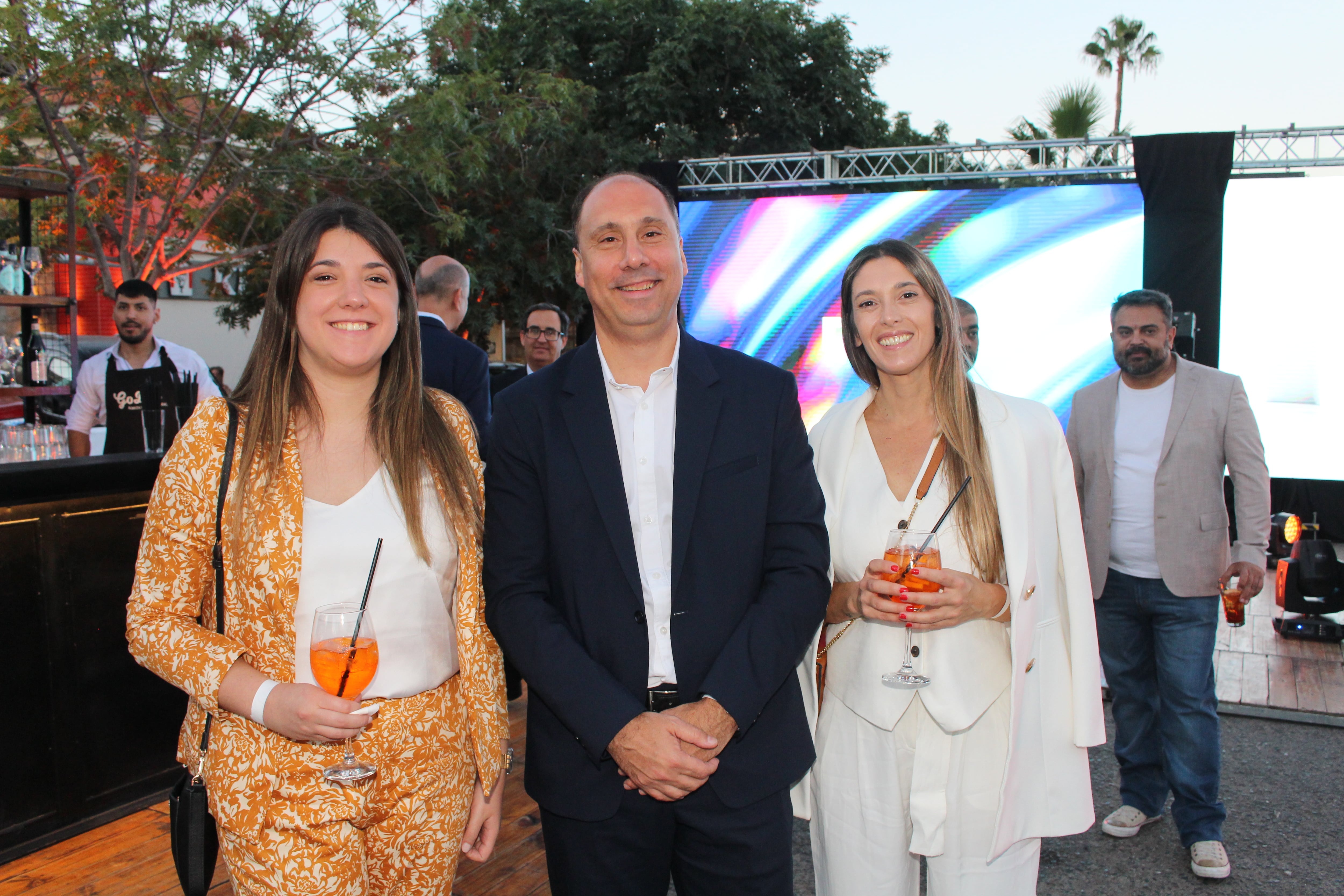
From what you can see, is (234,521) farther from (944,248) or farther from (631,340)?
(944,248)

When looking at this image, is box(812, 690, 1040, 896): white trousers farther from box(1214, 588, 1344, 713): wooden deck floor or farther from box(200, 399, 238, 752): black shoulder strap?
box(1214, 588, 1344, 713): wooden deck floor

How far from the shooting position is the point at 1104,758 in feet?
13.4

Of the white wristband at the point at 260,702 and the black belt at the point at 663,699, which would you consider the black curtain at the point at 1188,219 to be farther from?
the white wristband at the point at 260,702

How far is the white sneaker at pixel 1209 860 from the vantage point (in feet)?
9.80

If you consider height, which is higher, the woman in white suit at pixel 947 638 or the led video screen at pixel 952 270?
the led video screen at pixel 952 270

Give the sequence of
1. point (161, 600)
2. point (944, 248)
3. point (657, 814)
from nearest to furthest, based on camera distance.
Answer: point (161, 600) < point (657, 814) < point (944, 248)

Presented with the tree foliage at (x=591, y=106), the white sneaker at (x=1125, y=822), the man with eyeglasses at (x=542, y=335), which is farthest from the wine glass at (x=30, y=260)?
the tree foliage at (x=591, y=106)

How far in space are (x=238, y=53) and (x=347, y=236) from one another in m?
9.45

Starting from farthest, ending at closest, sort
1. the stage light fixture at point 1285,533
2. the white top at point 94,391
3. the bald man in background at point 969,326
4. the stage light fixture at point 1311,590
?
the stage light fixture at point 1285,533, the stage light fixture at point 1311,590, the white top at point 94,391, the bald man in background at point 969,326

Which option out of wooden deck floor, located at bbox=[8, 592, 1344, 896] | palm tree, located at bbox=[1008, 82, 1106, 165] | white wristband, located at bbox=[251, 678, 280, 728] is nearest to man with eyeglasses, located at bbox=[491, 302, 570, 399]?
wooden deck floor, located at bbox=[8, 592, 1344, 896]

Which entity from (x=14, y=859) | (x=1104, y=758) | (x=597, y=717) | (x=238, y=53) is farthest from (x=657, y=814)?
(x=238, y=53)

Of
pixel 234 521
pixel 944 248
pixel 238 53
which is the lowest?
pixel 234 521

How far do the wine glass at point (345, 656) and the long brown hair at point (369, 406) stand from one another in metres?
0.21

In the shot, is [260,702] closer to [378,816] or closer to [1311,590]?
[378,816]
